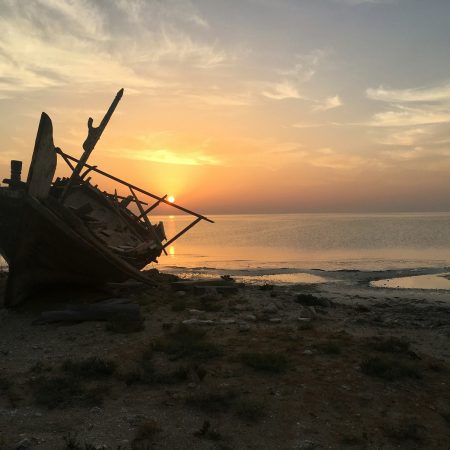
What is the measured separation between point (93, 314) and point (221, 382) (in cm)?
542

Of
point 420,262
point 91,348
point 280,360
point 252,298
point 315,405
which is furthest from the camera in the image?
point 420,262

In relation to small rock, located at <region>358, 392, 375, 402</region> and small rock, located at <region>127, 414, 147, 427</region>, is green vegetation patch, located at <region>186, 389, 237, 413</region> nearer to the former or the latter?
small rock, located at <region>127, 414, 147, 427</region>

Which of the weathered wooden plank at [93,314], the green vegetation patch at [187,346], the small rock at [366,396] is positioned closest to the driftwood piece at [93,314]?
the weathered wooden plank at [93,314]

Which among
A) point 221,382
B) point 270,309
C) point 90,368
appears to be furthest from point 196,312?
point 221,382

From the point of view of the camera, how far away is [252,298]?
54.6ft

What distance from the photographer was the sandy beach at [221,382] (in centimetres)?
571

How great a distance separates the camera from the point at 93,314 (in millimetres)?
11531

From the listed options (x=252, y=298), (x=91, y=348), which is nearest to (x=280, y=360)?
(x=91, y=348)

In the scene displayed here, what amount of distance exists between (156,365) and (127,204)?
1542cm

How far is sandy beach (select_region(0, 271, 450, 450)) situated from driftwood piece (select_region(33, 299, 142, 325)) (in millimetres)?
228

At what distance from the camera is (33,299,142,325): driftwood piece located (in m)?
11.3

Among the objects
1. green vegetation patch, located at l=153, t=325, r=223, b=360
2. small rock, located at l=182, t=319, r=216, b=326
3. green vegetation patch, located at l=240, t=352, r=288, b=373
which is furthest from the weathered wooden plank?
green vegetation patch, located at l=240, t=352, r=288, b=373

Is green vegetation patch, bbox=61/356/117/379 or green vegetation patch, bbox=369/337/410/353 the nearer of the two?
green vegetation patch, bbox=61/356/117/379

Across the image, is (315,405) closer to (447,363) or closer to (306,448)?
(306,448)
